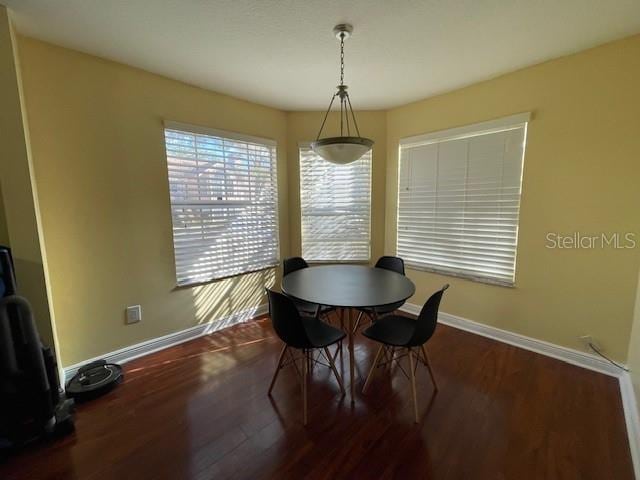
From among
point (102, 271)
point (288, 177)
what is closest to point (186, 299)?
point (102, 271)

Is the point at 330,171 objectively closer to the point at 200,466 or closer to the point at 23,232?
the point at 23,232

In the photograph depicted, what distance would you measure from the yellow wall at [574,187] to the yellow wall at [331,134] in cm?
95

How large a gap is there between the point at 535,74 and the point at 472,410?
2.65 meters

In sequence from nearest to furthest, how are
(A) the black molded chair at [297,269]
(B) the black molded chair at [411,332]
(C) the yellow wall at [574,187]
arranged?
(B) the black molded chair at [411,332] → (C) the yellow wall at [574,187] → (A) the black molded chair at [297,269]

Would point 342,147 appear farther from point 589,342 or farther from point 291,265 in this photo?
point 589,342

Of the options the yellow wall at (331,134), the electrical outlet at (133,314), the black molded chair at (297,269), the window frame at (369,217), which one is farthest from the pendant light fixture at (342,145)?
the electrical outlet at (133,314)

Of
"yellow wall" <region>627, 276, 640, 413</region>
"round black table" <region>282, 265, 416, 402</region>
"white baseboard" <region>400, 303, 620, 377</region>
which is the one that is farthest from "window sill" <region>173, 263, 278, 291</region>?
"yellow wall" <region>627, 276, 640, 413</region>

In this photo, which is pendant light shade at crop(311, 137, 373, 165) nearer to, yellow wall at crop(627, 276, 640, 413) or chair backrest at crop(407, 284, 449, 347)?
chair backrest at crop(407, 284, 449, 347)

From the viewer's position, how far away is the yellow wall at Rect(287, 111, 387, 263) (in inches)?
132

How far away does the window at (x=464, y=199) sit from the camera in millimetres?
2535

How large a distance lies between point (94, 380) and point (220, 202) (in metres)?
1.75

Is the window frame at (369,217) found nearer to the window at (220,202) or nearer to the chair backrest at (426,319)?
the window at (220,202)

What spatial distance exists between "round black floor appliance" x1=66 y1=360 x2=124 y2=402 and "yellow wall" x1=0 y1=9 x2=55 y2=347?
44 cm

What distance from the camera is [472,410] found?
1779mm
